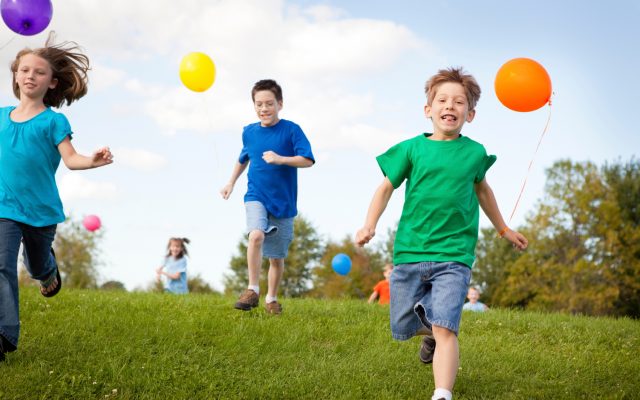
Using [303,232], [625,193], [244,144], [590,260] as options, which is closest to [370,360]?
[244,144]

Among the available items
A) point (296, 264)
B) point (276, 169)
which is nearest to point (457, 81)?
point (276, 169)

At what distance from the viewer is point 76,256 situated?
42.9 metres

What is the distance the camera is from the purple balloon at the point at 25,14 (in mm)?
7781

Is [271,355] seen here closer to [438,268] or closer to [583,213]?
[438,268]

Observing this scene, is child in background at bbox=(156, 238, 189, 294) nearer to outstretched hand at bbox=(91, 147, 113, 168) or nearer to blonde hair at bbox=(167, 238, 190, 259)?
blonde hair at bbox=(167, 238, 190, 259)

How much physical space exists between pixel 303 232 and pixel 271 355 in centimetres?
3882

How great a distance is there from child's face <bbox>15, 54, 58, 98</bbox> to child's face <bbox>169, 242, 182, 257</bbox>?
902 cm

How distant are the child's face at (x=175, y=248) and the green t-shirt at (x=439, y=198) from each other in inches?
399

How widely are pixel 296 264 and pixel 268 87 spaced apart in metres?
37.0

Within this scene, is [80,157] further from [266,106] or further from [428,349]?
[428,349]

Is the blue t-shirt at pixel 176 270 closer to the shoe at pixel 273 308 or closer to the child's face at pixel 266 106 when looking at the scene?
the shoe at pixel 273 308

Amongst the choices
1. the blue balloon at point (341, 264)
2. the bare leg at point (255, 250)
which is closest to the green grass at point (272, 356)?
the bare leg at point (255, 250)

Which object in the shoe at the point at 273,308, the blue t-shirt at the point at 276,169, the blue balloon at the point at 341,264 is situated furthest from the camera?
the blue balloon at the point at 341,264

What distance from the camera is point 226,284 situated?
45750 millimetres
